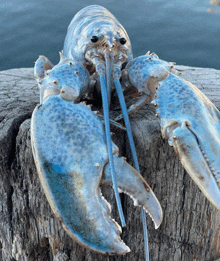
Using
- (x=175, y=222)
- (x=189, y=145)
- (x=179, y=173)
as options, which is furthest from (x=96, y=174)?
(x=175, y=222)

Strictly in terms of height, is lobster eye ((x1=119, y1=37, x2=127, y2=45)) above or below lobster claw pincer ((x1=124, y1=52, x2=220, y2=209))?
above

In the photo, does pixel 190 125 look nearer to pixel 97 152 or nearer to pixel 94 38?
pixel 97 152

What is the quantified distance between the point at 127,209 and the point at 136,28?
362 centimetres

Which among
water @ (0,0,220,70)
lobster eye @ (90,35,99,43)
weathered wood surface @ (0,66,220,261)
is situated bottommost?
weathered wood surface @ (0,66,220,261)

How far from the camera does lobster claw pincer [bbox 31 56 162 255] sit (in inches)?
39.1

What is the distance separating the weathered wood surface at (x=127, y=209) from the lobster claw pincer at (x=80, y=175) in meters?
0.27

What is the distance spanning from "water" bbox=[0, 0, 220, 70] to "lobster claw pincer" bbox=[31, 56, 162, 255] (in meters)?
3.04

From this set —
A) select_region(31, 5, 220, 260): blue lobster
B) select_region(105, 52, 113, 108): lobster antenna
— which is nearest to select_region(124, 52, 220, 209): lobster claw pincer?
select_region(31, 5, 220, 260): blue lobster

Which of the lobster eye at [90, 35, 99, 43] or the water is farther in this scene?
the water

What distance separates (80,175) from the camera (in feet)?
3.40

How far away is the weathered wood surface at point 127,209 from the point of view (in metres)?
1.39

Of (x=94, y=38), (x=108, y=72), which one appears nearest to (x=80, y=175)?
(x=108, y=72)

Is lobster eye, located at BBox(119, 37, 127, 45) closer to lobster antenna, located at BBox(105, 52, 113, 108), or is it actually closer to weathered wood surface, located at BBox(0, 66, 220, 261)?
lobster antenna, located at BBox(105, 52, 113, 108)

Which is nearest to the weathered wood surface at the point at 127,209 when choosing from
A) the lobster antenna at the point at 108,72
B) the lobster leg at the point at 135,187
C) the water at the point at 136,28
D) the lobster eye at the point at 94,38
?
the lobster antenna at the point at 108,72
